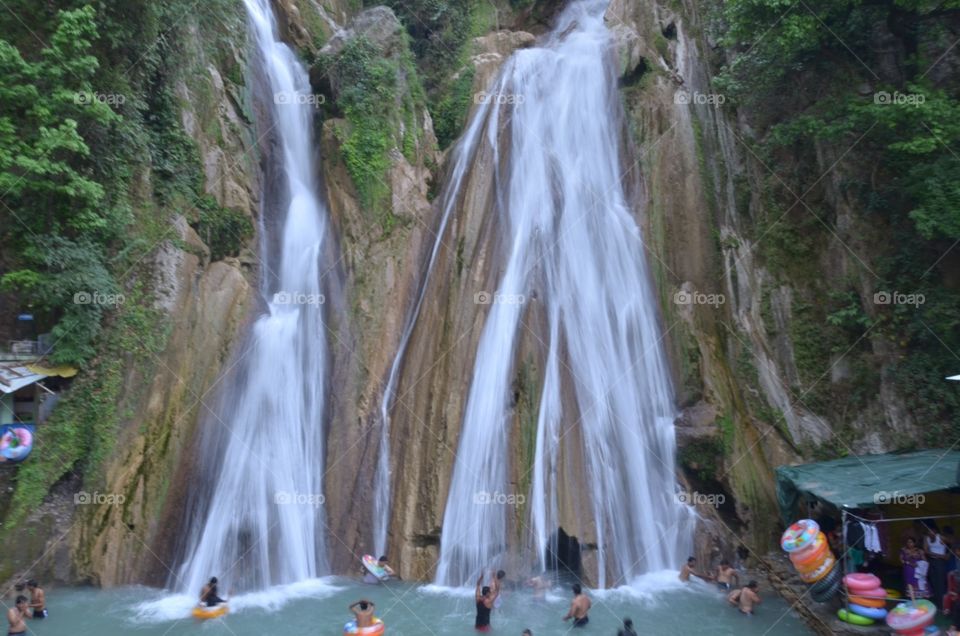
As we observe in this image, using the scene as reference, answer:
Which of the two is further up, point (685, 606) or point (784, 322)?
point (784, 322)

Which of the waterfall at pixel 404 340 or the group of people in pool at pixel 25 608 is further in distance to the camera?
the waterfall at pixel 404 340

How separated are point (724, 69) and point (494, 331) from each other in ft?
30.1

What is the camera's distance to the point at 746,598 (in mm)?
11289

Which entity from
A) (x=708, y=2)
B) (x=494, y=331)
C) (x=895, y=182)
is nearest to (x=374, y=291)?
(x=494, y=331)

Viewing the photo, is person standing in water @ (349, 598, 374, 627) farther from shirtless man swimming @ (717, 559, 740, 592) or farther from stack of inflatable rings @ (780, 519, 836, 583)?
stack of inflatable rings @ (780, 519, 836, 583)

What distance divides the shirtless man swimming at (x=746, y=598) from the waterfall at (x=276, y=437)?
768 centimetres

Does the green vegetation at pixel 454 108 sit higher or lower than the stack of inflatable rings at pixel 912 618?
higher

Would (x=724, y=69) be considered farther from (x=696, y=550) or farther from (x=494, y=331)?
(x=696, y=550)

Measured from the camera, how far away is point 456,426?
13875 millimetres

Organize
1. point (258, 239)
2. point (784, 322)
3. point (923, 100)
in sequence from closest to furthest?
1. point (923, 100)
2. point (784, 322)
3. point (258, 239)

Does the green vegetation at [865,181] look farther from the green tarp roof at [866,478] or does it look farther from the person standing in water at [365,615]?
the person standing in water at [365,615]

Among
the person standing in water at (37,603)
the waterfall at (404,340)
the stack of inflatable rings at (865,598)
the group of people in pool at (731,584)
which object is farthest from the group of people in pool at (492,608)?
the person standing in water at (37,603)


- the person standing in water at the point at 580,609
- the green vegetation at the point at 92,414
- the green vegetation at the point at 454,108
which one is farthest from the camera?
the green vegetation at the point at 454,108

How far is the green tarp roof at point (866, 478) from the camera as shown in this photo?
33.5ft
